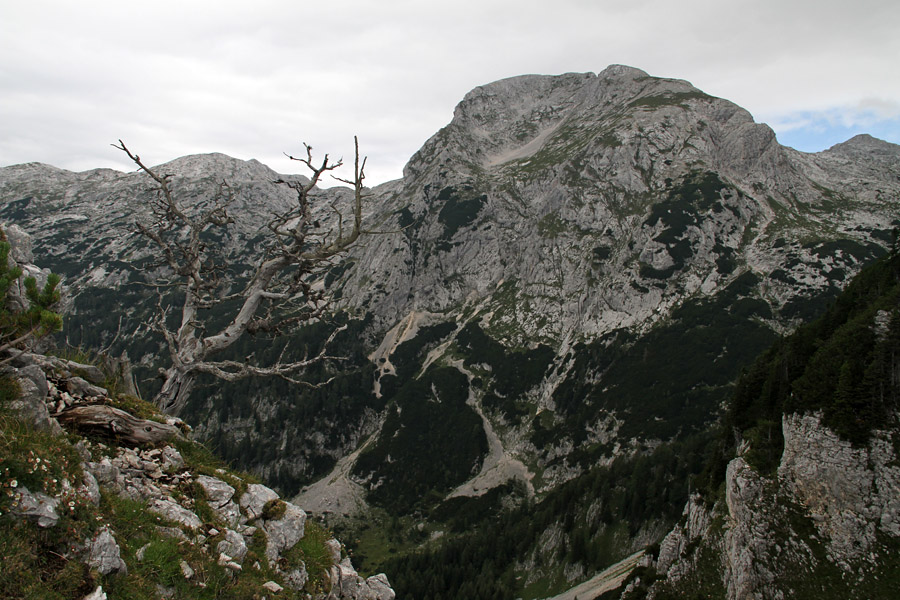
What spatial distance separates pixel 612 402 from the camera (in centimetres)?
12506

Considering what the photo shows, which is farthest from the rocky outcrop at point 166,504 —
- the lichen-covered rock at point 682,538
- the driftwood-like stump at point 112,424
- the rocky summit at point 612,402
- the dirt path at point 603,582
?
the dirt path at point 603,582

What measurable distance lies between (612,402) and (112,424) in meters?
130

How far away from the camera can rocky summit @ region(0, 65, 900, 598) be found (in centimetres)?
4791

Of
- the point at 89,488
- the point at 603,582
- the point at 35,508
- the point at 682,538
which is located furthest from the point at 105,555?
the point at 603,582

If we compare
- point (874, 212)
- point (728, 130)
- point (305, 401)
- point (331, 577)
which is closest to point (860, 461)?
point (331, 577)

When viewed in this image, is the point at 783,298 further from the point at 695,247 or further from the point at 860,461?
the point at 860,461

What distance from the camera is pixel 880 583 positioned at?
116 ft

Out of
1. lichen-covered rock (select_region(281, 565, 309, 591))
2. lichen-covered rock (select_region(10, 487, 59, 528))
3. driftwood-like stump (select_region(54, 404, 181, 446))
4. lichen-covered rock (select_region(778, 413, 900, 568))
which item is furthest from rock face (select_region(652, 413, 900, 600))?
lichen-covered rock (select_region(10, 487, 59, 528))

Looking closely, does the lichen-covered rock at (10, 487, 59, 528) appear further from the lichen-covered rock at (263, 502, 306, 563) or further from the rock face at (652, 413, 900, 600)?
the rock face at (652, 413, 900, 600)

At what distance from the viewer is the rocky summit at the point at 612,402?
1886 inches

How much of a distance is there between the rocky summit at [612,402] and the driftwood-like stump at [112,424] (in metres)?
52.0

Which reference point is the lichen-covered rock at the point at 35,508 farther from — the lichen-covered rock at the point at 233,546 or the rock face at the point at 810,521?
the rock face at the point at 810,521

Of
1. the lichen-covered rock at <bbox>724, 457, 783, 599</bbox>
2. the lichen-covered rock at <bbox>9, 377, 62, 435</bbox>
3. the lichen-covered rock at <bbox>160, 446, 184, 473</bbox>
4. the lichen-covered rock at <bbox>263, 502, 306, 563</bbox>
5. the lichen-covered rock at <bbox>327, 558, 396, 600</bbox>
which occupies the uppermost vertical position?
the lichen-covered rock at <bbox>9, 377, 62, 435</bbox>

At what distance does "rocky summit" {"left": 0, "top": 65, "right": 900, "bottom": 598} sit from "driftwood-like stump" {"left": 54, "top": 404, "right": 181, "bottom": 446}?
5203 centimetres
